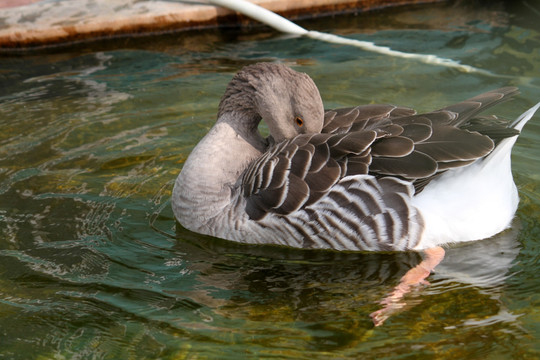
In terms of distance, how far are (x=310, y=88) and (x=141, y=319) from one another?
206 centimetres

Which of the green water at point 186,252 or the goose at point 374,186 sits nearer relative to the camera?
the green water at point 186,252

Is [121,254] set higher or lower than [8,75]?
lower

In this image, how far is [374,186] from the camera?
17.7 feet

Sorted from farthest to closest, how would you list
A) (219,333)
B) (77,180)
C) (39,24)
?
1. (39,24)
2. (77,180)
3. (219,333)

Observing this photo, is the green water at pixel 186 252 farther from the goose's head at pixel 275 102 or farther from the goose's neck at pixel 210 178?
the goose's head at pixel 275 102

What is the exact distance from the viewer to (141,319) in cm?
480

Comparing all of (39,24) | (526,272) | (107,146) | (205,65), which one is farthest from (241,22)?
(526,272)

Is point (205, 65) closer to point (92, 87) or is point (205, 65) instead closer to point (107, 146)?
point (92, 87)

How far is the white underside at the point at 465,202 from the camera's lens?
215 inches

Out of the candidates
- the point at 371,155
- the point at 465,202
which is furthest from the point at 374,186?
the point at 465,202

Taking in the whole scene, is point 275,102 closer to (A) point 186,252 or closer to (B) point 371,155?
(B) point 371,155

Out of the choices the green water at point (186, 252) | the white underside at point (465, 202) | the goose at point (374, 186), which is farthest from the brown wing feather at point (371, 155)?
the green water at point (186, 252)

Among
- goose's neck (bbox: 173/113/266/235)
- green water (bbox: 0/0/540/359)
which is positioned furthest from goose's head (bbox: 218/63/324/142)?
green water (bbox: 0/0/540/359)

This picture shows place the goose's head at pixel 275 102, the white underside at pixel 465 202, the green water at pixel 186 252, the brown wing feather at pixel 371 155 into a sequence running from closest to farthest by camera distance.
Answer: the green water at pixel 186 252 → the brown wing feather at pixel 371 155 → the white underside at pixel 465 202 → the goose's head at pixel 275 102
